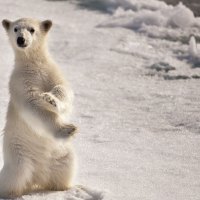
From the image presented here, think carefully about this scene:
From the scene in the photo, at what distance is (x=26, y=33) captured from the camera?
164 inches

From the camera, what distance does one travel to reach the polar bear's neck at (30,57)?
4176 millimetres

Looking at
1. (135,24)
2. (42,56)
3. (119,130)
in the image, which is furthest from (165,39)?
(42,56)

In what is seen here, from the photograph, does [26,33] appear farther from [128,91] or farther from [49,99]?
[128,91]

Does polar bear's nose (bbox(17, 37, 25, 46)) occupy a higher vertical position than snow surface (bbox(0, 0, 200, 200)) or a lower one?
higher

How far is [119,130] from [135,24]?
3838 mm

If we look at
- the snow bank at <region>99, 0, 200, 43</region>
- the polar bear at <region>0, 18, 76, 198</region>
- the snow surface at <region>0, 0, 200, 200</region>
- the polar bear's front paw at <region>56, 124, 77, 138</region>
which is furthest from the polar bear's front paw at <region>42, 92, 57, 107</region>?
the snow bank at <region>99, 0, 200, 43</region>

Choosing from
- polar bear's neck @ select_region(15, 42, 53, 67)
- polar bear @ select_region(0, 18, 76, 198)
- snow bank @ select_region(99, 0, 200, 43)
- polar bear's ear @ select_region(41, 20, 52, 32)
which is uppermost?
polar bear's ear @ select_region(41, 20, 52, 32)

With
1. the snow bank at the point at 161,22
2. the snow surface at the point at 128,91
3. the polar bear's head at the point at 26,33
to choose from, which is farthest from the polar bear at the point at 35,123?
the snow bank at the point at 161,22

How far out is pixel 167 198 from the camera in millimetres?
4078

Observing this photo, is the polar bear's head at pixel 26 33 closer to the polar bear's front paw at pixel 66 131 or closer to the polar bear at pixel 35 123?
the polar bear at pixel 35 123

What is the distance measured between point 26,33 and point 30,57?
0.16m

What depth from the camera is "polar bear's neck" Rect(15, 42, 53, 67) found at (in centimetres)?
418

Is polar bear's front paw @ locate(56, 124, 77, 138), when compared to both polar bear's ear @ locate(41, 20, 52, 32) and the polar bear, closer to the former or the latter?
the polar bear

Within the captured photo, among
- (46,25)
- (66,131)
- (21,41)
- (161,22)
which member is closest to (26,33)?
(21,41)
